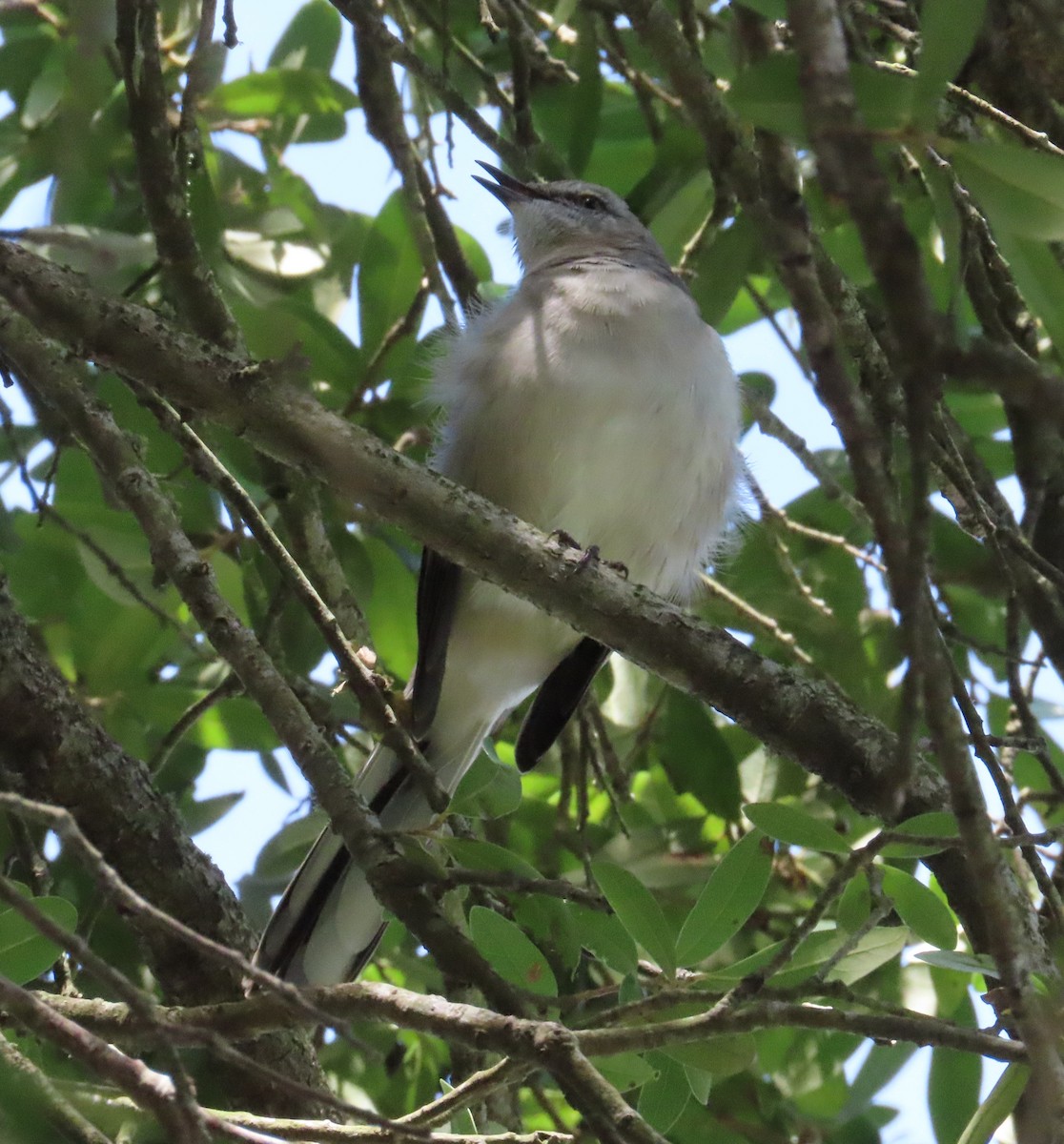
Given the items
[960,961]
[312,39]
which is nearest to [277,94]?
[312,39]

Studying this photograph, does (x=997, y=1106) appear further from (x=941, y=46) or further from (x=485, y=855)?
(x=941, y=46)

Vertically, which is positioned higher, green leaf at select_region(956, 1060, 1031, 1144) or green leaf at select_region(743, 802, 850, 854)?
green leaf at select_region(743, 802, 850, 854)

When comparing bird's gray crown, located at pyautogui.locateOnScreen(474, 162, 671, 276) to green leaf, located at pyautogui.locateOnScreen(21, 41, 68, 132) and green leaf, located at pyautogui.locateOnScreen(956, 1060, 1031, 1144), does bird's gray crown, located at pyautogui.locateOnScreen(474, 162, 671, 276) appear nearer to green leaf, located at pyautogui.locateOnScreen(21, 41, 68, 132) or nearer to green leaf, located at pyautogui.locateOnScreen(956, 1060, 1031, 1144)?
green leaf, located at pyautogui.locateOnScreen(21, 41, 68, 132)

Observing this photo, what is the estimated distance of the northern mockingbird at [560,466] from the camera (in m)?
3.63

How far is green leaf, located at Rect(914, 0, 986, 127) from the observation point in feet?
4.56

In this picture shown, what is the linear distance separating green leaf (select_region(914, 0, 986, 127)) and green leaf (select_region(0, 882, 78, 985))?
68.0 inches

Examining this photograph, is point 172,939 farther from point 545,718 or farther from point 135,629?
point 545,718

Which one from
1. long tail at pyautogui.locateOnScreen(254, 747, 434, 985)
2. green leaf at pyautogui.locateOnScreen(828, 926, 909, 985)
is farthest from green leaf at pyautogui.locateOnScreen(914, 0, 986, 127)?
A: long tail at pyautogui.locateOnScreen(254, 747, 434, 985)

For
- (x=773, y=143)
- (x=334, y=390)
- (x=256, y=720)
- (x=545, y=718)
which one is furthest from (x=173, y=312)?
(x=773, y=143)

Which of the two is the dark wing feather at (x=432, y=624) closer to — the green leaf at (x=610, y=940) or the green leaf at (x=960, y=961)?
the green leaf at (x=610, y=940)

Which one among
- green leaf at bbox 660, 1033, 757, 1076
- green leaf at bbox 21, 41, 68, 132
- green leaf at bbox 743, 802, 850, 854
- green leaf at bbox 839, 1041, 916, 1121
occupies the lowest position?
green leaf at bbox 839, 1041, 916, 1121

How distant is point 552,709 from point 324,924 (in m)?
1.07

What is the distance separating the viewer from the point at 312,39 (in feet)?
13.1

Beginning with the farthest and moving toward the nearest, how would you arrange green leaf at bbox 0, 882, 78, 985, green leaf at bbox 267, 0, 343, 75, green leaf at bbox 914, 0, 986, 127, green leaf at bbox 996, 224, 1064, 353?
green leaf at bbox 267, 0, 343, 75 < green leaf at bbox 0, 882, 78, 985 < green leaf at bbox 996, 224, 1064, 353 < green leaf at bbox 914, 0, 986, 127
